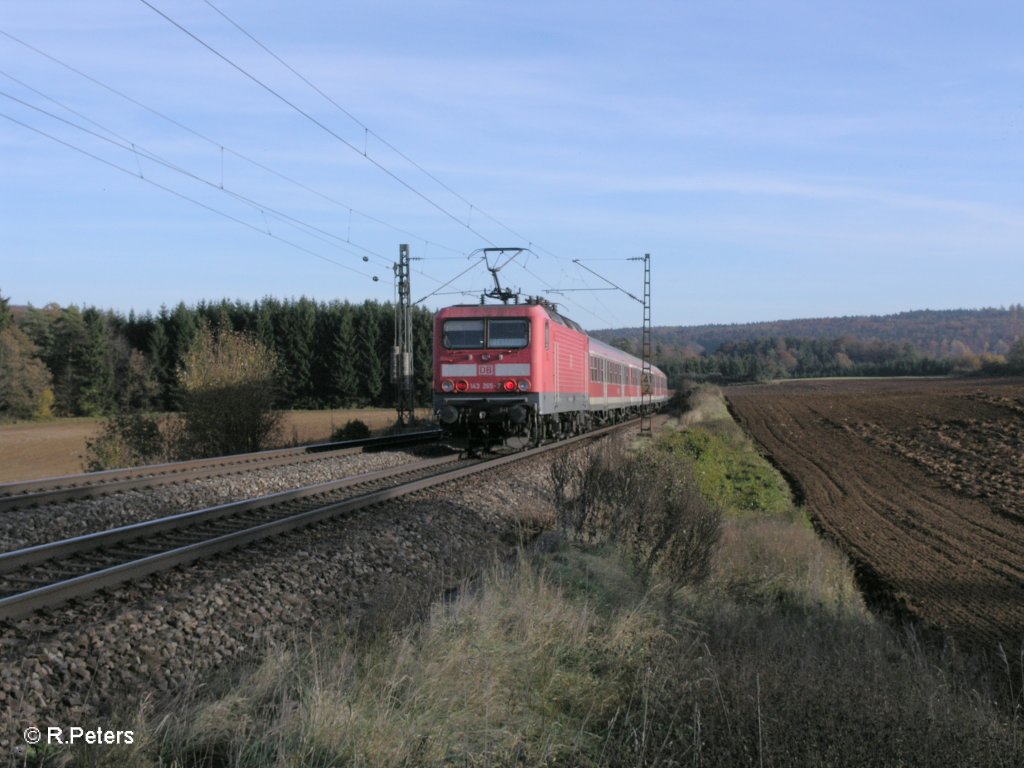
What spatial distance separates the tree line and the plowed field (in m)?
37.0

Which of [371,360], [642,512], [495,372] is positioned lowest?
[642,512]

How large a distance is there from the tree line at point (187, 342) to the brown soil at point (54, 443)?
12.6 metres

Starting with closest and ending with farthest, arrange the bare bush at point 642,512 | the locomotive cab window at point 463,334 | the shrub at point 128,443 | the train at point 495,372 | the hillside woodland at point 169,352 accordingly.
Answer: the bare bush at point 642,512
the train at point 495,372
the locomotive cab window at point 463,334
the shrub at point 128,443
the hillside woodland at point 169,352

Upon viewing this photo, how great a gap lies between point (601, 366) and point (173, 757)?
86.3 ft

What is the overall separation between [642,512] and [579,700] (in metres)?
5.89

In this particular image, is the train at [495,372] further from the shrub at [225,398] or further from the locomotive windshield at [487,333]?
the shrub at [225,398]

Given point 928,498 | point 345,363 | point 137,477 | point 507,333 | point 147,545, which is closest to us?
point 147,545

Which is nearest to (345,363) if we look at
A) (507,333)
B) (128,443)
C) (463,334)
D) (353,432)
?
(353,432)

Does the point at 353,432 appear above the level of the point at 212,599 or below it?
below

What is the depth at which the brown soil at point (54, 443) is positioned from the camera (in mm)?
29969

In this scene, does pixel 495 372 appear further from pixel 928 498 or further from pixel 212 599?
pixel 212 599

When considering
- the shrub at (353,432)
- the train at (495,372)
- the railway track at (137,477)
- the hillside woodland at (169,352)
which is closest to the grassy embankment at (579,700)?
the railway track at (137,477)

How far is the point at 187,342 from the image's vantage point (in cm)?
7038

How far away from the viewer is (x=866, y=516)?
1770 cm
